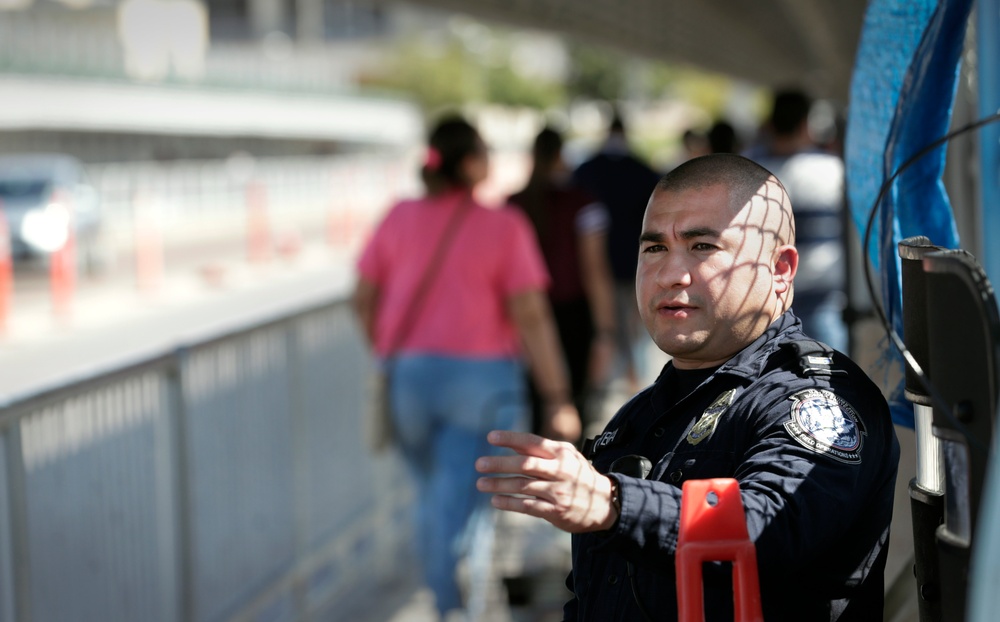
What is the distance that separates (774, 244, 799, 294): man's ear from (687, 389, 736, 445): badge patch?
0.63 ft

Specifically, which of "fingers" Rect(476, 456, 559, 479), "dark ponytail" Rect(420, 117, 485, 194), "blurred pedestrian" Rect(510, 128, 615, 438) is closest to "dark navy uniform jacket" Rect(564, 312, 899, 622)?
"fingers" Rect(476, 456, 559, 479)

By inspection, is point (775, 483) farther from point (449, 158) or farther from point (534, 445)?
point (449, 158)

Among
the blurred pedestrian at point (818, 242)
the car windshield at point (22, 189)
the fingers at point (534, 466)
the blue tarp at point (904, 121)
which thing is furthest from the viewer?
the car windshield at point (22, 189)

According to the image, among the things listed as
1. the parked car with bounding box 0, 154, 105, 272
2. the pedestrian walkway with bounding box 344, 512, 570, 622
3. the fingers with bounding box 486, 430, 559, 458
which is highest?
the fingers with bounding box 486, 430, 559, 458

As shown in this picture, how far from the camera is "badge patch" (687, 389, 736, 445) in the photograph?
182 centimetres

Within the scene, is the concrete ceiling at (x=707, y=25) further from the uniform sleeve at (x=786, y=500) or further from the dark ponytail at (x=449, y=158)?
the uniform sleeve at (x=786, y=500)

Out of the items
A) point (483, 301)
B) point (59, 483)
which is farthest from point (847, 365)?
point (483, 301)

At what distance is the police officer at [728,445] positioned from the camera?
1.60m

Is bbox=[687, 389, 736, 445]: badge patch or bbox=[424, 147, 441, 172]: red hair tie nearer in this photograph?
bbox=[687, 389, 736, 445]: badge patch

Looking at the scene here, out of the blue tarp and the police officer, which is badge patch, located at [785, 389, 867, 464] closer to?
the police officer

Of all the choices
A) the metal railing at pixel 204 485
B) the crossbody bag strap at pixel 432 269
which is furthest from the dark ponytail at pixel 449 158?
the metal railing at pixel 204 485

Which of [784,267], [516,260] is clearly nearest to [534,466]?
[784,267]

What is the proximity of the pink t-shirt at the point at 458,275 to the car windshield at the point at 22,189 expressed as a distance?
58.9 ft

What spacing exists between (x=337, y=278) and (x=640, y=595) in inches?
759
